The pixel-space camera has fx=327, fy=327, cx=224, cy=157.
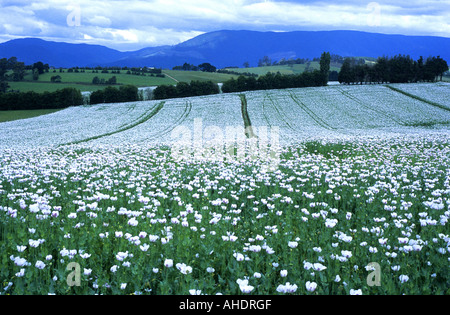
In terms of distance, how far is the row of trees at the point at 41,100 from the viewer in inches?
2837

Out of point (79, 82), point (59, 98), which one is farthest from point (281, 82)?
point (79, 82)

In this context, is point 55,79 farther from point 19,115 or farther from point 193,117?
point 193,117

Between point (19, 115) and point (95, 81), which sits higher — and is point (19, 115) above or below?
below

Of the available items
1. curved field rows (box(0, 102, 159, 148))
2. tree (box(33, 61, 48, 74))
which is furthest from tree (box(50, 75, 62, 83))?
curved field rows (box(0, 102, 159, 148))

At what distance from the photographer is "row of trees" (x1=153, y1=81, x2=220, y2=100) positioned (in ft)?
265

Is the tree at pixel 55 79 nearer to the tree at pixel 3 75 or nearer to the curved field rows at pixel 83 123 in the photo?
the tree at pixel 3 75

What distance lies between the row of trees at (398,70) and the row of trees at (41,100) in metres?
73.4

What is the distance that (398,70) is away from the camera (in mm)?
90875

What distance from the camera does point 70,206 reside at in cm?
711

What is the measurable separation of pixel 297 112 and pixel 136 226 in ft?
170

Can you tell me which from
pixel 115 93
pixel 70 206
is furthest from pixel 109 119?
pixel 70 206

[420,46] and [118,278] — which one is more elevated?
[420,46]

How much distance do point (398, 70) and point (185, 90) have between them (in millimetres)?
59282
